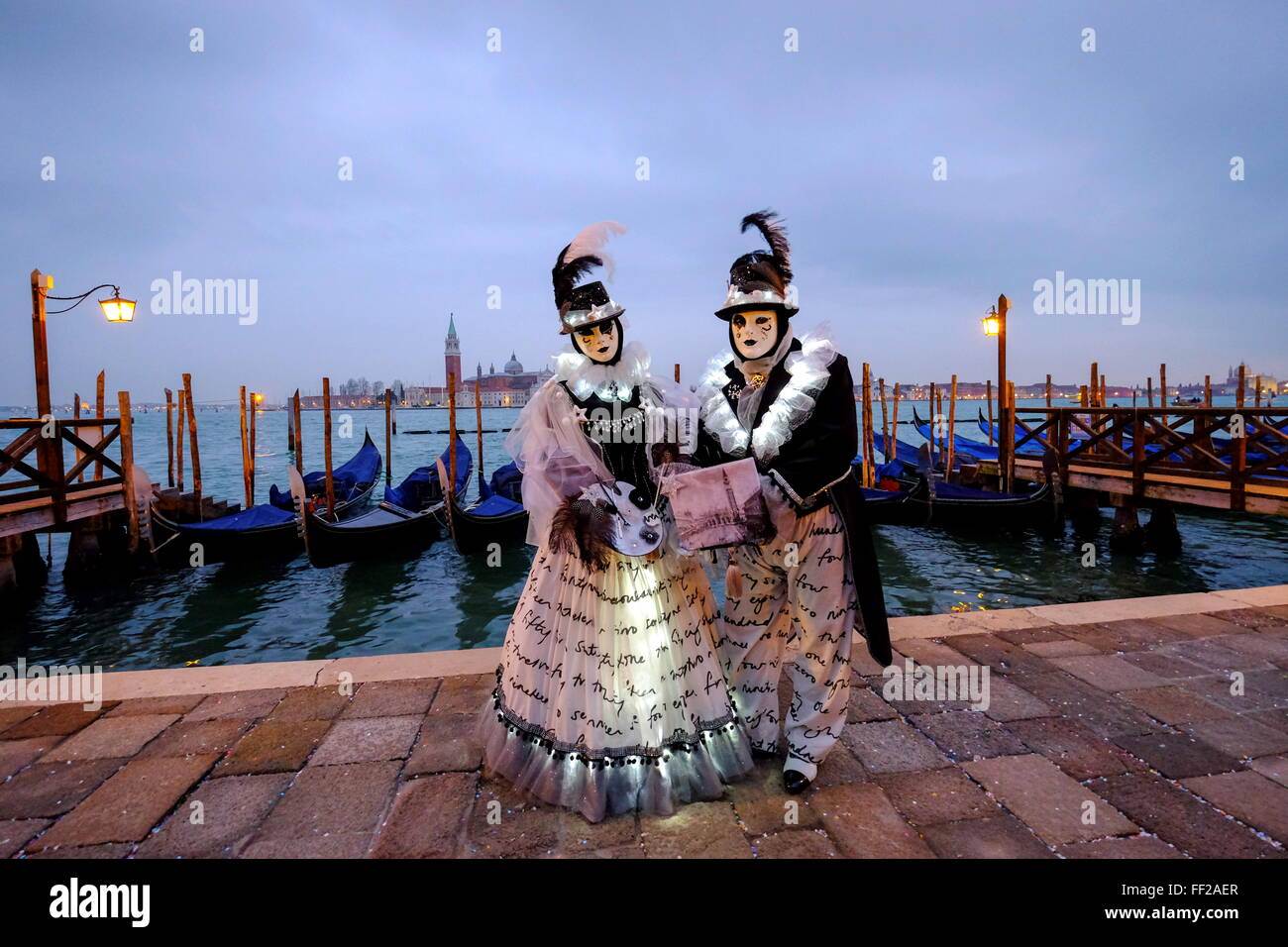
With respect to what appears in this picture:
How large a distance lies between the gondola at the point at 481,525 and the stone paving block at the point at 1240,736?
23.8 feet

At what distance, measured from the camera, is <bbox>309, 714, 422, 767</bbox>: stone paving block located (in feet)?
6.89

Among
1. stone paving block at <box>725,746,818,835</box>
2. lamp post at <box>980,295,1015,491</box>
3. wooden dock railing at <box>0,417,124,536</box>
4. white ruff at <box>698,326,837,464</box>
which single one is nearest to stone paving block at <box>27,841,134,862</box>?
stone paving block at <box>725,746,818,835</box>

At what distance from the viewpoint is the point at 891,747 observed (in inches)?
83.4

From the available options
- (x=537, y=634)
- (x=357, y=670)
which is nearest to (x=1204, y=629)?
(x=537, y=634)

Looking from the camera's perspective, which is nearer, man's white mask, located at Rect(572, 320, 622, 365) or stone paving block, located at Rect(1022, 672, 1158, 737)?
man's white mask, located at Rect(572, 320, 622, 365)

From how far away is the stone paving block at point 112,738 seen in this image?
7.14 ft

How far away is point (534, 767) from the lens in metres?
1.86

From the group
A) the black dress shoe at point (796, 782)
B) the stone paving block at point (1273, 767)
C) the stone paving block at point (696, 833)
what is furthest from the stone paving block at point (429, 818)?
the stone paving block at point (1273, 767)

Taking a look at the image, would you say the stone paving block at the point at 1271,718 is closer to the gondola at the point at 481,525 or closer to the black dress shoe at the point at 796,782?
the black dress shoe at the point at 796,782

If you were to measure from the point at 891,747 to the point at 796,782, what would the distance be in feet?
1.55

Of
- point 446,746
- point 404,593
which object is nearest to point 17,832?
point 446,746

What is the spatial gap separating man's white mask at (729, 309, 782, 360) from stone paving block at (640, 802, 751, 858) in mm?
1348

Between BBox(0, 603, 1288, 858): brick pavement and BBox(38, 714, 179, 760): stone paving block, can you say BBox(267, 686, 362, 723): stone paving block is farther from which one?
BBox(38, 714, 179, 760): stone paving block
